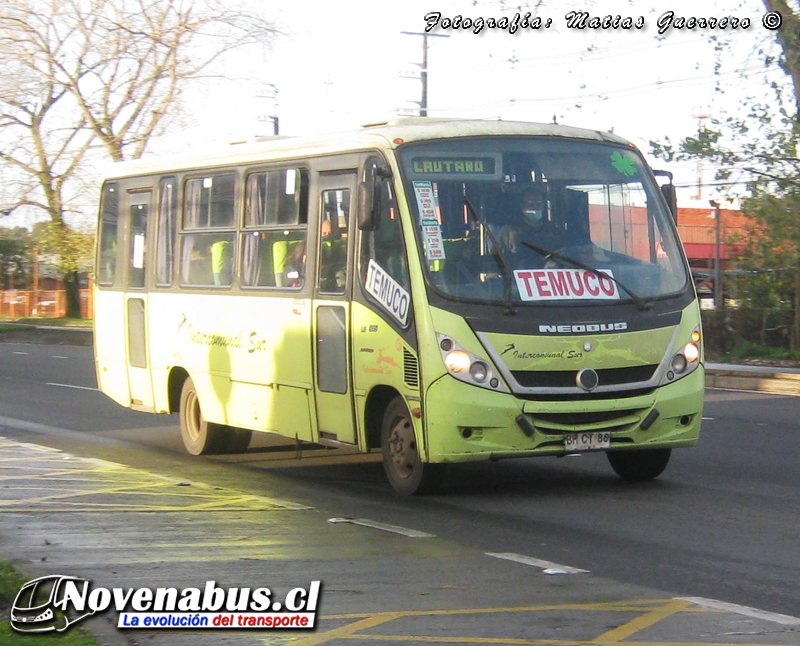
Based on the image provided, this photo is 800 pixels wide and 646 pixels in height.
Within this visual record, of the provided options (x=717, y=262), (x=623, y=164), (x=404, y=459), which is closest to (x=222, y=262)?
(x=404, y=459)

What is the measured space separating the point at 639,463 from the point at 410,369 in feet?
7.34

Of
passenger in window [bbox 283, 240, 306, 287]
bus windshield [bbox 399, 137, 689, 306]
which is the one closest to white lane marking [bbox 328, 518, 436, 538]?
bus windshield [bbox 399, 137, 689, 306]

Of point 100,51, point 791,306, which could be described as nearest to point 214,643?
point 791,306

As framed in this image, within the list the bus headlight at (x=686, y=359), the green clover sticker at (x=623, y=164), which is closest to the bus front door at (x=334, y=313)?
the green clover sticker at (x=623, y=164)

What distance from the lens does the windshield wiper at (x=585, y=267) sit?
10219 mm

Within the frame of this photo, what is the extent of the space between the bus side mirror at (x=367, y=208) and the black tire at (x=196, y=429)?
154 inches

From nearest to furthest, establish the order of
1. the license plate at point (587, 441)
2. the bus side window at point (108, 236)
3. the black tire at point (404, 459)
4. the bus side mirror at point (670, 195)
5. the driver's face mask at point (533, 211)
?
the license plate at point (587, 441)
the black tire at point (404, 459)
the driver's face mask at point (533, 211)
the bus side mirror at point (670, 195)
the bus side window at point (108, 236)

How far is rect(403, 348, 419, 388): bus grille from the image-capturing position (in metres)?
9.96

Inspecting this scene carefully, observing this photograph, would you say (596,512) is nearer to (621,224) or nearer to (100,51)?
(621,224)

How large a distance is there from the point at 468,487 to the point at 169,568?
12.7 feet

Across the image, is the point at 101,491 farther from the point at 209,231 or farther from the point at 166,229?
the point at 166,229

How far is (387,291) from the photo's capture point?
1035 centimetres

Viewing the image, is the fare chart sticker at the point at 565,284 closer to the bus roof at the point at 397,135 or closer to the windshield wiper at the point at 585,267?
the windshield wiper at the point at 585,267

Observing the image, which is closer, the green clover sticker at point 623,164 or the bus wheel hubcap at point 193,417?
the green clover sticker at point 623,164
